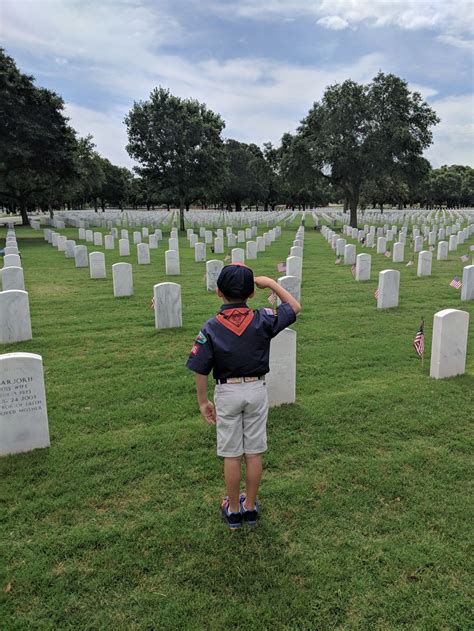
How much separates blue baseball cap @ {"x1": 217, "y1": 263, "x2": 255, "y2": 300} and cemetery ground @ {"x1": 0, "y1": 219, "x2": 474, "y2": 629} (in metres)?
1.79

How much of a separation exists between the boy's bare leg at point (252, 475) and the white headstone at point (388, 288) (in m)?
7.63

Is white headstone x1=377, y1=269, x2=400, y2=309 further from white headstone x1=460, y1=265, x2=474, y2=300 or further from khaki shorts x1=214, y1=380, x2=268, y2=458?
khaki shorts x1=214, y1=380, x2=268, y2=458

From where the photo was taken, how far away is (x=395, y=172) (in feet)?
110

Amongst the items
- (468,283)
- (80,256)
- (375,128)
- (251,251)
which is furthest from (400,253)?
(375,128)

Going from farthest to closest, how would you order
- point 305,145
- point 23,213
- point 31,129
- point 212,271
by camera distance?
point 23,213
point 305,145
point 31,129
point 212,271

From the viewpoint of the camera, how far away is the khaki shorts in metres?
3.13

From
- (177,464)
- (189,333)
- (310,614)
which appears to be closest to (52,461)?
(177,464)

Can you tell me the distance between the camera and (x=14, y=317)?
778 cm

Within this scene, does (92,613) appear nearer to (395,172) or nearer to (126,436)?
(126,436)

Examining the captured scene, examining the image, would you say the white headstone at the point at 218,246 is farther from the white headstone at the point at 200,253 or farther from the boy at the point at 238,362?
the boy at the point at 238,362

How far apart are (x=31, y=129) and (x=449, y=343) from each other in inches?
1013

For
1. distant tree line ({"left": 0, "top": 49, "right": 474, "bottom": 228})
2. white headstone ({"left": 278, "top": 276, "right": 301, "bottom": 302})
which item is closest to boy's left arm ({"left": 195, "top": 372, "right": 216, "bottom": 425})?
white headstone ({"left": 278, "top": 276, "right": 301, "bottom": 302})

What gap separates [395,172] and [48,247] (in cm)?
2450

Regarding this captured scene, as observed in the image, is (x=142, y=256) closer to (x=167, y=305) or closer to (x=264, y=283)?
(x=167, y=305)
